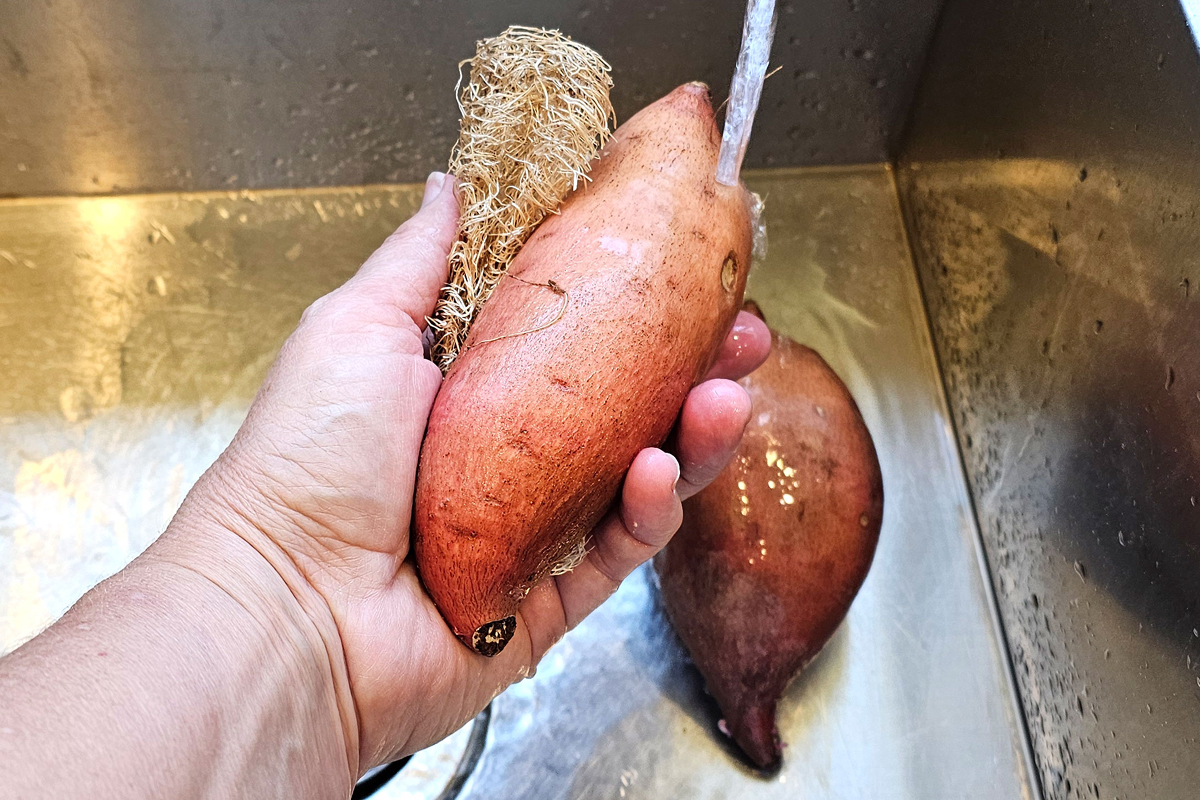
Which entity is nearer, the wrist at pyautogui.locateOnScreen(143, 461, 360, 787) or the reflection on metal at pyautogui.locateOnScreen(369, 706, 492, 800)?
the wrist at pyautogui.locateOnScreen(143, 461, 360, 787)

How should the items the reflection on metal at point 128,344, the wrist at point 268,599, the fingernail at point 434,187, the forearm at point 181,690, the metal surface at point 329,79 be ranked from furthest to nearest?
the metal surface at point 329,79 < the reflection on metal at point 128,344 < the fingernail at point 434,187 < the wrist at point 268,599 < the forearm at point 181,690

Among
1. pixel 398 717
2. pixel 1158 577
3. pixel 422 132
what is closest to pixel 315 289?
pixel 422 132

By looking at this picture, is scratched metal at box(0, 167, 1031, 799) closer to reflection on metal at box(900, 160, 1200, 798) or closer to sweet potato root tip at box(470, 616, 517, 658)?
reflection on metal at box(900, 160, 1200, 798)

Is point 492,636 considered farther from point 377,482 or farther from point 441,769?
point 441,769

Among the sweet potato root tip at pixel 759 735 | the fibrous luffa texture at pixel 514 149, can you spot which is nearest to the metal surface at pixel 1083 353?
the sweet potato root tip at pixel 759 735

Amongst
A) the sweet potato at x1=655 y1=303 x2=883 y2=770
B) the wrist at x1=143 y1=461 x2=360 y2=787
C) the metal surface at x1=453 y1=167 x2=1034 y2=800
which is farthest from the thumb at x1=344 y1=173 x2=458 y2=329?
the metal surface at x1=453 y1=167 x2=1034 y2=800

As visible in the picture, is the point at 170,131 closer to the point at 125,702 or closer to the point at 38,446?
the point at 38,446

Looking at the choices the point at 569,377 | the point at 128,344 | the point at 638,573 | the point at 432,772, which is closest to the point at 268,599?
the point at 569,377

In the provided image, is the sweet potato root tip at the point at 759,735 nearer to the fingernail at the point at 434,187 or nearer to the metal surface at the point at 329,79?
the fingernail at the point at 434,187
